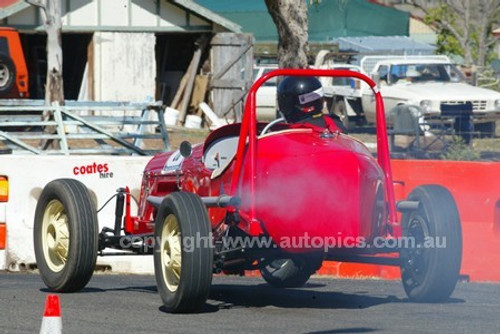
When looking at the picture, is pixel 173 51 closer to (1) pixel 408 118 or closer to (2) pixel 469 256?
(1) pixel 408 118

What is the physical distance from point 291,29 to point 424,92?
858cm

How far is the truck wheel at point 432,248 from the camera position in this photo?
25.8 feet

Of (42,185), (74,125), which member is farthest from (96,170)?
(74,125)

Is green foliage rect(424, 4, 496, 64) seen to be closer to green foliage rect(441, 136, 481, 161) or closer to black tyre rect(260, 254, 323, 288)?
green foliage rect(441, 136, 481, 161)

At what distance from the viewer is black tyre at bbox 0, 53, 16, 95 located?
2508 centimetres

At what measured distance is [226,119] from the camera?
30.0m

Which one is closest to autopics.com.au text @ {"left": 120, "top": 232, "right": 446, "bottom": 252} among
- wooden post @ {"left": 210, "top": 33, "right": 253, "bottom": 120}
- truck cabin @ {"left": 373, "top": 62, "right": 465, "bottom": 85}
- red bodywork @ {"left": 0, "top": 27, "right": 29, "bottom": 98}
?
red bodywork @ {"left": 0, "top": 27, "right": 29, "bottom": 98}

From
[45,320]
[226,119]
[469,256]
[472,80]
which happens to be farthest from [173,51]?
[45,320]

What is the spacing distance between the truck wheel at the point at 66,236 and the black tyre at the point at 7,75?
54.0 ft

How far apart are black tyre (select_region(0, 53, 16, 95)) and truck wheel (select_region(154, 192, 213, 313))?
1796 cm

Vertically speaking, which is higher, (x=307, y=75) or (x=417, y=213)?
(x=307, y=75)

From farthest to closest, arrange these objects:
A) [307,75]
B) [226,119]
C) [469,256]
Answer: [226,119]
[469,256]
[307,75]

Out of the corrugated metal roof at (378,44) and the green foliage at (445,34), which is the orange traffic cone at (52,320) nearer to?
the corrugated metal roof at (378,44)

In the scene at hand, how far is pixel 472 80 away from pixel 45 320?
2734cm
